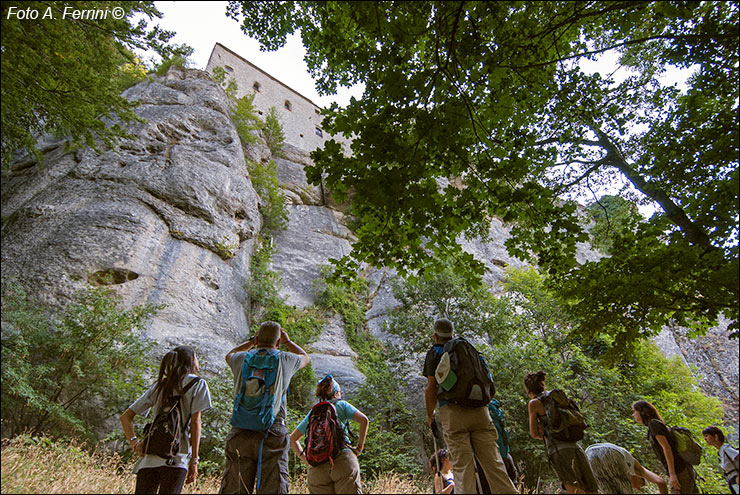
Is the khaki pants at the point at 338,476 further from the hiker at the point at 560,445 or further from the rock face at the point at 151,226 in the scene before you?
the rock face at the point at 151,226

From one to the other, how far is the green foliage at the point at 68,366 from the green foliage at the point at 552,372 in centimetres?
688

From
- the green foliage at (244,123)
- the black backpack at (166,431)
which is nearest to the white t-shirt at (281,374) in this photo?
the black backpack at (166,431)

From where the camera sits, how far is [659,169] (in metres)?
5.38

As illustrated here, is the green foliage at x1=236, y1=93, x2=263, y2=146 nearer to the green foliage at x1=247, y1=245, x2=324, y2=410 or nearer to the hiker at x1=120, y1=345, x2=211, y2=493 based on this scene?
the green foliage at x1=247, y1=245, x2=324, y2=410

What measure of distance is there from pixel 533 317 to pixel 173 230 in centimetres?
1248

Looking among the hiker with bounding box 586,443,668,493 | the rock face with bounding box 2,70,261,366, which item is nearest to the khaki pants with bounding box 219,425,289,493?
the hiker with bounding box 586,443,668,493

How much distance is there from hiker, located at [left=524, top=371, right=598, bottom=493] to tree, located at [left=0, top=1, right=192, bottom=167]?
6.46 meters

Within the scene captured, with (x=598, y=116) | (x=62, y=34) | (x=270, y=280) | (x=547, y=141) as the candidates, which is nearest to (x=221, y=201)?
(x=270, y=280)

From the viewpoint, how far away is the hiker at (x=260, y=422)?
2965mm

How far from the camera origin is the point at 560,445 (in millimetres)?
3666

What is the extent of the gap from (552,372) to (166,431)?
9.21 meters

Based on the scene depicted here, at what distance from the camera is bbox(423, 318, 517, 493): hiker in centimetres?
294

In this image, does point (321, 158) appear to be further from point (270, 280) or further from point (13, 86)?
point (270, 280)

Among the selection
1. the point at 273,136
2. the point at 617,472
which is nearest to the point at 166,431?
the point at 617,472
